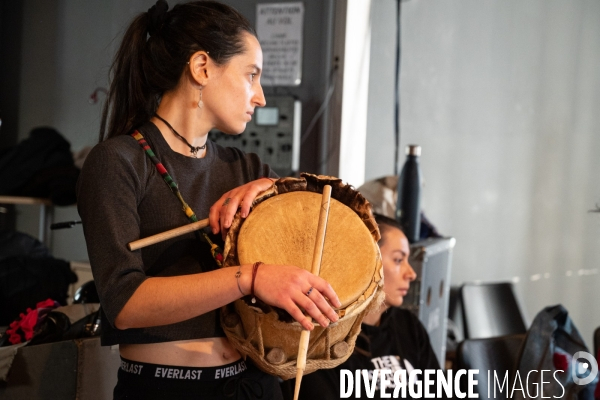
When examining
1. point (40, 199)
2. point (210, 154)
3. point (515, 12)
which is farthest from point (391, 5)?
point (210, 154)

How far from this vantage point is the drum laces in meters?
1.13

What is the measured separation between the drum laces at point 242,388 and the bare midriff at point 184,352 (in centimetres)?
4

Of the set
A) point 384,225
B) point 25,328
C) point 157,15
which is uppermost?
point 157,15

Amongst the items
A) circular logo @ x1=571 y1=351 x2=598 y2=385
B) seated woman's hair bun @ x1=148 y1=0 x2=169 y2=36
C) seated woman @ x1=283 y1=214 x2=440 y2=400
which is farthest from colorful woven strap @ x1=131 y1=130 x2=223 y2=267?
circular logo @ x1=571 y1=351 x2=598 y2=385

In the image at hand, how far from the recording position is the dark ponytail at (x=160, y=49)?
116 centimetres

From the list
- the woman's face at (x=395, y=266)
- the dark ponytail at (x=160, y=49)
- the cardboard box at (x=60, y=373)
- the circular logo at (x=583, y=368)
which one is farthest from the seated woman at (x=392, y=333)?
the dark ponytail at (x=160, y=49)

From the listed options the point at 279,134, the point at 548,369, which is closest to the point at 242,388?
the point at 548,369

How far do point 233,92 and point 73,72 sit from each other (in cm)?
231

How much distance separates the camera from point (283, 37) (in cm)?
284

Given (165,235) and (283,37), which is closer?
(165,235)

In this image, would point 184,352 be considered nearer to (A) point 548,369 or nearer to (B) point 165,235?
(B) point 165,235

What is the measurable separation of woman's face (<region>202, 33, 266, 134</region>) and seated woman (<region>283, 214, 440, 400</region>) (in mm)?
911

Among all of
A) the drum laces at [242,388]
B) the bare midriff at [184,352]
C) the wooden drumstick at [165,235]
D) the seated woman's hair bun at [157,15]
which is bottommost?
the drum laces at [242,388]

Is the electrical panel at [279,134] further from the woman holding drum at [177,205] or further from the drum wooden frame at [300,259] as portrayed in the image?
the drum wooden frame at [300,259]
